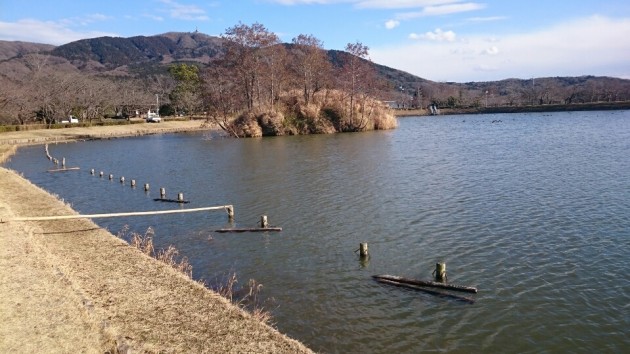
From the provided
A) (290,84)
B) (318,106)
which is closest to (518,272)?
(318,106)

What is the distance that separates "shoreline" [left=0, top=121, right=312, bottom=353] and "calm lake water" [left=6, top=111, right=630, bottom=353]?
1.73 m

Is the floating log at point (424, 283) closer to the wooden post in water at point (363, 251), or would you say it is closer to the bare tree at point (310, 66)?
the wooden post in water at point (363, 251)

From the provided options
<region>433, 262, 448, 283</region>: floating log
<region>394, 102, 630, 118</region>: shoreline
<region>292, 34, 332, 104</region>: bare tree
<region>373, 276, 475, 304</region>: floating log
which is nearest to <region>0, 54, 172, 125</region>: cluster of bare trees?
<region>292, 34, 332, 104</region>: bare tree

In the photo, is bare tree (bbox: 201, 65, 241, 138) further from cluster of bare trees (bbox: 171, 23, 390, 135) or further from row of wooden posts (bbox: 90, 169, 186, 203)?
row of wooden posts (bbox: 90, 169, 186, 203)

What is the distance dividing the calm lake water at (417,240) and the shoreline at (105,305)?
5.68 ft

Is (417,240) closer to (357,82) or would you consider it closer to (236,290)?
(236,290)

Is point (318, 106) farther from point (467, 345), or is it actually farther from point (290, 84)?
point (467, 345)

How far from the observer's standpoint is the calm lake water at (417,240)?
35.4ft

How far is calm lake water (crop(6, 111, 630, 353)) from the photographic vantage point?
10.8m

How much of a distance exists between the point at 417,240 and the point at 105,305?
10.7 metres

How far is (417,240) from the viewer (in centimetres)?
1700

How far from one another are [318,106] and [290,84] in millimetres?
7920

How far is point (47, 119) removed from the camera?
9338 centimetres

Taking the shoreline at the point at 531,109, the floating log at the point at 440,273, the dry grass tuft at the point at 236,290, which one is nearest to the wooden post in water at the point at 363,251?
the floating log at the point at 440,273
